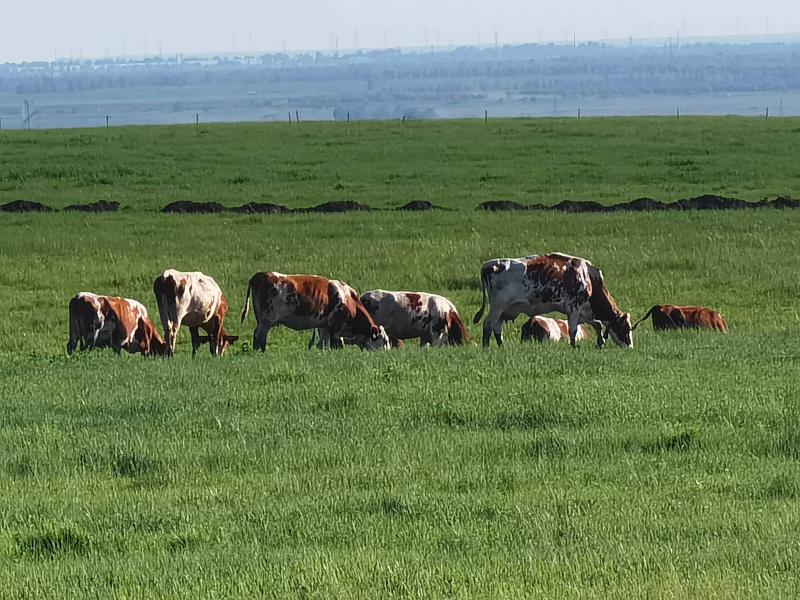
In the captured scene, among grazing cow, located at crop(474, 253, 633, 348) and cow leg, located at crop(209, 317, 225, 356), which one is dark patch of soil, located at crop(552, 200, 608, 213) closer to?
grazing cow, located at crop(474, 253, 633, 348)

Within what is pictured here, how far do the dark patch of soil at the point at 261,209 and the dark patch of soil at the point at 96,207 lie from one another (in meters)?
3.89

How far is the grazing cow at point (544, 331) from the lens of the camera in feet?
66.4

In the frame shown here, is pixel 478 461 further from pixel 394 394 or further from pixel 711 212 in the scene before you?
pixel 711 212

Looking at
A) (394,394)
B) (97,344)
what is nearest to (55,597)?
(394,394)

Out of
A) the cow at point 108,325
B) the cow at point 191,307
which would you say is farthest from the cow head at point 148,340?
the cow at point 191,307

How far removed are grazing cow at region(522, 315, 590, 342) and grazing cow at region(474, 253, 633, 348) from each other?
0.91 metres

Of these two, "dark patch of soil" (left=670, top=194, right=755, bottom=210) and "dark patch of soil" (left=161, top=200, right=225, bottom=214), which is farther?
"dark patch of soil" (left=161, top=200, right=225, bottom=214)

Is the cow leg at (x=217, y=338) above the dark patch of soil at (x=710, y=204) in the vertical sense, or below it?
above

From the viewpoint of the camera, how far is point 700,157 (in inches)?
2169

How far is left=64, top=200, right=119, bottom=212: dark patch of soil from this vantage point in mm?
41000

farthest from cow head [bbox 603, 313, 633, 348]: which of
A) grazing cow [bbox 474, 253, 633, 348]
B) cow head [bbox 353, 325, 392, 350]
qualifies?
cow head [bbox 353, 325, 392, 350]

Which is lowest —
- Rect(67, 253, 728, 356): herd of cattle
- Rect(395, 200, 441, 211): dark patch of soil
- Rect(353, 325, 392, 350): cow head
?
Rect(395, 200, 441, 211): dark patch of soil

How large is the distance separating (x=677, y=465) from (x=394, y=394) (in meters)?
3.64

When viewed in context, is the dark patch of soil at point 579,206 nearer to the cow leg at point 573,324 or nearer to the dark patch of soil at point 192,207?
the dark patch of soil at point 192,207
